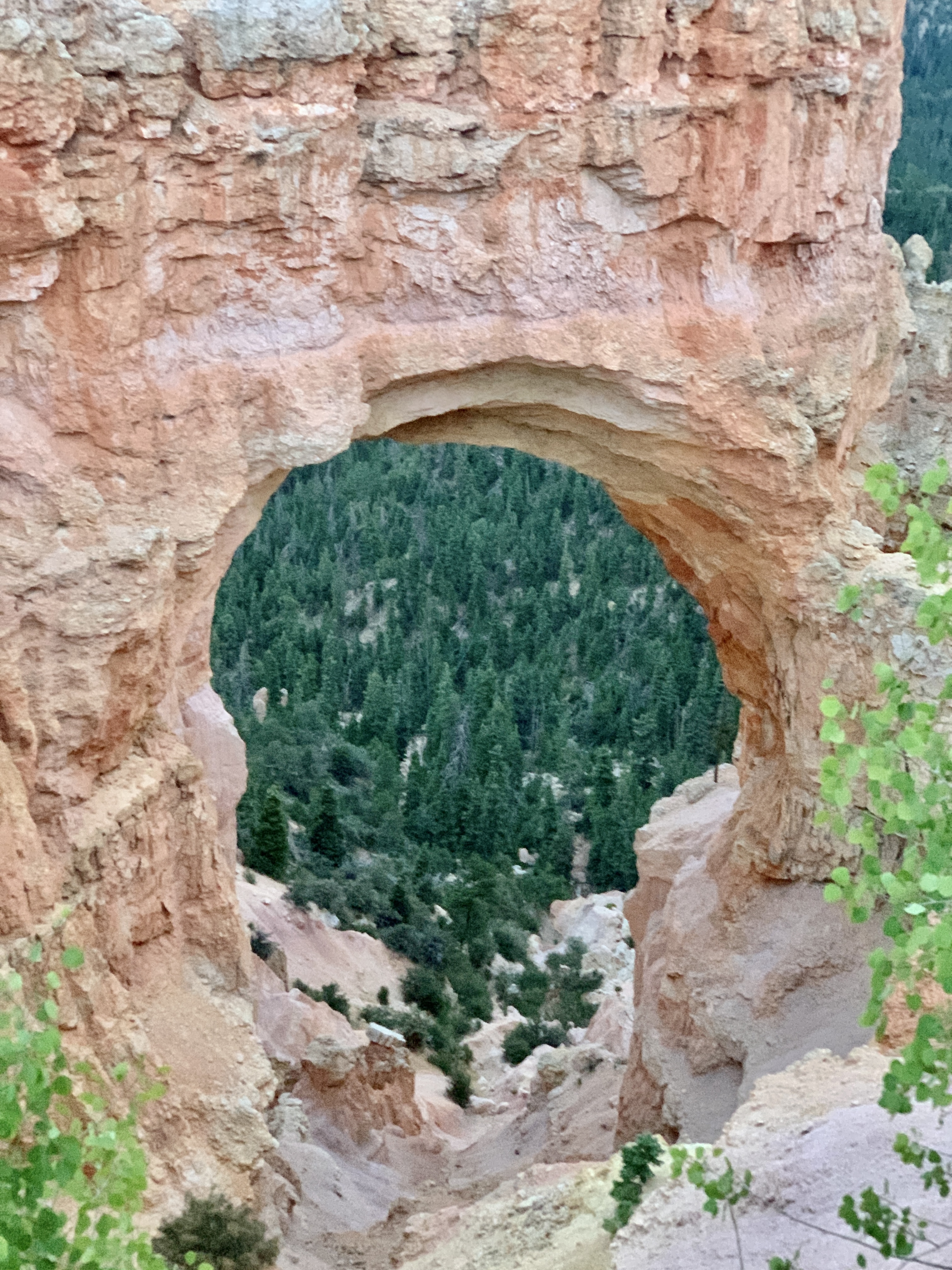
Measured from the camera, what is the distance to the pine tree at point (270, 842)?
973 inches

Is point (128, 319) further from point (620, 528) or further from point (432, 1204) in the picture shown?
point (620, 528)

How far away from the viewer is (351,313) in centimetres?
1145

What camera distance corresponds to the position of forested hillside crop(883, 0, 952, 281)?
5006 cm

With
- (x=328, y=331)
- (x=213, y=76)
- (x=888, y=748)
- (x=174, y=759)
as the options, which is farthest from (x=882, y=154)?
(x=888, y=748)

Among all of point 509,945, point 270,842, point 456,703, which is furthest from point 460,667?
point 270,842

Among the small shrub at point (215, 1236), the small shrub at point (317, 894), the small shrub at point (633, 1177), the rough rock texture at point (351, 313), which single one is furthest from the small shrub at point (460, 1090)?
the small shrub at point (633, 1177)

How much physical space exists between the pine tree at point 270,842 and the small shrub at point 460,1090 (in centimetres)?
556

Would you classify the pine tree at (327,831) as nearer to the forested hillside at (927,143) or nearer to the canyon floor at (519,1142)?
the canyon floor at (519,1142)

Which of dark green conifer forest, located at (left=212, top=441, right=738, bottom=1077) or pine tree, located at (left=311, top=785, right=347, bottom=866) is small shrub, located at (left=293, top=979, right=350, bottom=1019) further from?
pine tree, located at (left=311, top=785, right=347, bottom=866)

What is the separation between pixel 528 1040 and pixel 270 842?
544cm

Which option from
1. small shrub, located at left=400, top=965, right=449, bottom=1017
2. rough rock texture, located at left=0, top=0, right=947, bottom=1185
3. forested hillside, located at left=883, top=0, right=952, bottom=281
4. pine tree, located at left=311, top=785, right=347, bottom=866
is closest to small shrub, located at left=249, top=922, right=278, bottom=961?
small shrub, located at left=400, top=965, right=449, bottom=1017

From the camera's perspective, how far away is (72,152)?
958cm

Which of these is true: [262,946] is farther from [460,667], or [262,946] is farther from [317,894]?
[460,667]

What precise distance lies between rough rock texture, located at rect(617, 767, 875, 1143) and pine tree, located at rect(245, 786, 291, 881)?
10.1 m
